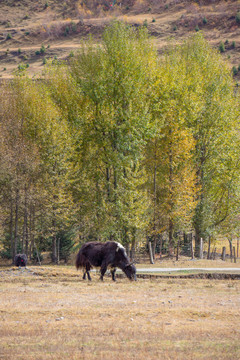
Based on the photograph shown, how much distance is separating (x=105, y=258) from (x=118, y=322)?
12.0 meters

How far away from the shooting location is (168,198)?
1740 inches

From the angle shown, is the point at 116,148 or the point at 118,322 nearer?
the point at 118,322

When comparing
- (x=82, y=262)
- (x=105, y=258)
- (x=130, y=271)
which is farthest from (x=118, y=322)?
(x=82, y=262)

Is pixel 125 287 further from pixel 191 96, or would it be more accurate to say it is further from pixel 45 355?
pixel 191 96

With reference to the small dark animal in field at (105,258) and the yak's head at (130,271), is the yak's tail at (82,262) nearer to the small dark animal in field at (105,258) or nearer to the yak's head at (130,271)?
the small dark animal in field at (105,258)

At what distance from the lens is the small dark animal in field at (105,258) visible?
25922mm

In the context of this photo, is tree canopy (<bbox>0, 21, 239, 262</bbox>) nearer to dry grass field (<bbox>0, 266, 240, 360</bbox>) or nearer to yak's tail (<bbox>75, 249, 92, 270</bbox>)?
yak's tail (<bbox>75, 249, 92, 270</bbox>)

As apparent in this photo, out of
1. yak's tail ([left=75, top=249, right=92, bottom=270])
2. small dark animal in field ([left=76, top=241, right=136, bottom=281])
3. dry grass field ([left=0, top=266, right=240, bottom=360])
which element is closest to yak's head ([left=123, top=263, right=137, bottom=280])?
small dark animal in field ([left=76, top=241, right=136, bottom=281])

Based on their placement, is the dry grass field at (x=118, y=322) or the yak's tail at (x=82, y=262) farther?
the yak's tail at (x=82, y=262)

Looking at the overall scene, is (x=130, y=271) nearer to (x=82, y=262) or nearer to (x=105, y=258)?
(x=105, y=258)

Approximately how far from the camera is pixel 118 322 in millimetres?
13945

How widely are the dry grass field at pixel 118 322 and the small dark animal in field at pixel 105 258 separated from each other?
2.48m

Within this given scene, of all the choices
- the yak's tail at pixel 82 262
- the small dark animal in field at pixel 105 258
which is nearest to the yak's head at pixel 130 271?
the small dark animal in field at pixel 105 258

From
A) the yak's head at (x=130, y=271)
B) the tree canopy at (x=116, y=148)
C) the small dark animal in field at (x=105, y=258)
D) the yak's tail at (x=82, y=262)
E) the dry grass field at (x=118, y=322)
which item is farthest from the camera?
the tree canopy at (x=116, y=148)
